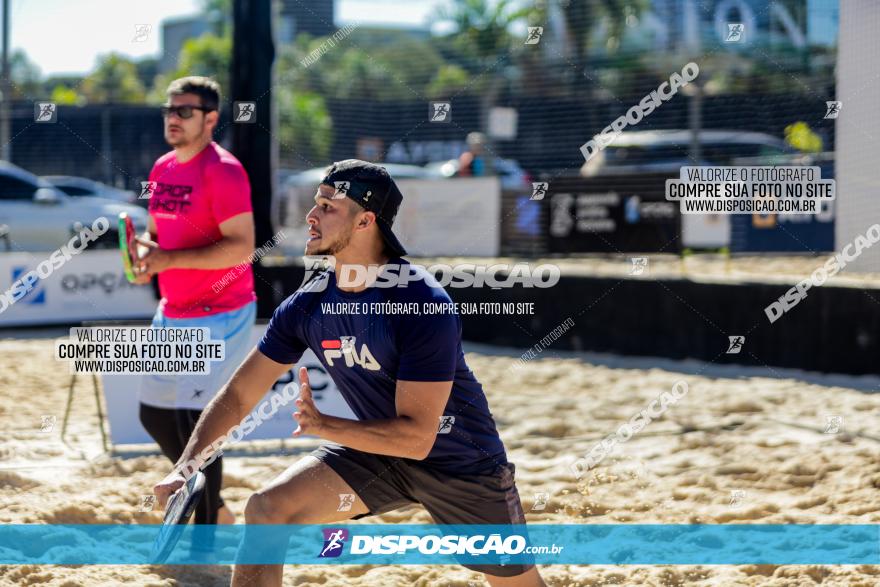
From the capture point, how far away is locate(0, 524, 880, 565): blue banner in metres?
4.14

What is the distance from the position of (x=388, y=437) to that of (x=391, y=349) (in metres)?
0.28

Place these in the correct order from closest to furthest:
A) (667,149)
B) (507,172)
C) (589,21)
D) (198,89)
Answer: (198,89), (667,149), (507,172), (589,21)

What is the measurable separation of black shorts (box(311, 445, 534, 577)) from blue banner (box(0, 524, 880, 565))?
0.61 metres

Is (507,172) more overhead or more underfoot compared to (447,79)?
more underfoot

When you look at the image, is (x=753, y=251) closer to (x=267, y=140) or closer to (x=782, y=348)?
(x=782, y=348)

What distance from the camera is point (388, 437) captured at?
2.88 meters

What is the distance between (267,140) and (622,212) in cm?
600

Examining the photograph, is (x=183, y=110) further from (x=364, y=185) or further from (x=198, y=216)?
(x=364, y=185)

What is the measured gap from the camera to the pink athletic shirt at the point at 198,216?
4.15 m

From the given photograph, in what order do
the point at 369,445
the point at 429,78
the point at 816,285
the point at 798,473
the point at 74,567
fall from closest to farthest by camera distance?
the point at 369,445 → the point at 74,567 → the point at 798,473 → the point at 816,285 → the point at 429,78

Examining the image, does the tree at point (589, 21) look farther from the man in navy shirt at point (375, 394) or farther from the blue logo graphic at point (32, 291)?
the man in navy shirt at point (375, 394)

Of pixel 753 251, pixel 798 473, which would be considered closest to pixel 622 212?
pixel 753 251

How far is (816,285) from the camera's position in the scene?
816 cm

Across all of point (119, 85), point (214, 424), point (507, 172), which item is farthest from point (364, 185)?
point (119, 85)
